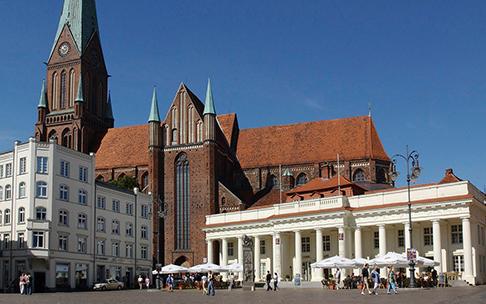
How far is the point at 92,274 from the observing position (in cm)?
6850

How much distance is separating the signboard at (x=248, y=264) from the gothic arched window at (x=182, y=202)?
113 feet

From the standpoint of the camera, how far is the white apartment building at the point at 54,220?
61.6 metres

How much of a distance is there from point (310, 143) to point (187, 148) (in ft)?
55.3

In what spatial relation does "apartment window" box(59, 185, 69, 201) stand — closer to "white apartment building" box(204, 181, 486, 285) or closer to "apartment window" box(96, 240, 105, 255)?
Result: "apartment window" box(96, 240, 105, 255)

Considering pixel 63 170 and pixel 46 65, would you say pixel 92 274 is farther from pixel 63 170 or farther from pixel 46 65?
pixel 46 65

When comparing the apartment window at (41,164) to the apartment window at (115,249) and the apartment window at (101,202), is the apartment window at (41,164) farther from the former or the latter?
the apartment window at (115,249)

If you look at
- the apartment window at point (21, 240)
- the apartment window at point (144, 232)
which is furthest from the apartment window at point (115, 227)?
the apartment window at point (21, 240)

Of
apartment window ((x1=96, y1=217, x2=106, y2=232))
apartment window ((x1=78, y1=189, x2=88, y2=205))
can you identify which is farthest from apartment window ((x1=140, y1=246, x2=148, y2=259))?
apartment window ((x1=78, y1=189, x2=88, y2=205))

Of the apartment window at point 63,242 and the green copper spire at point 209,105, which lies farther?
the green copper spire at point 209,105

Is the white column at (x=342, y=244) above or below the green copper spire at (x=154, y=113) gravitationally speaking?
below

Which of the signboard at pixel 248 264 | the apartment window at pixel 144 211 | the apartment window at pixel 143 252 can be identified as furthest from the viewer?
the apartment window at pixel 144 211

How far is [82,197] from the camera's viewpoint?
6806 cm

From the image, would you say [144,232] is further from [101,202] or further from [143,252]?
[101,202]

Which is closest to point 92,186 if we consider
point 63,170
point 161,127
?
point 63,170
